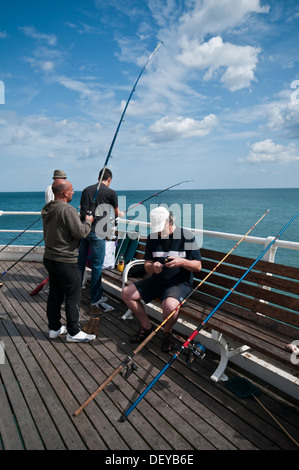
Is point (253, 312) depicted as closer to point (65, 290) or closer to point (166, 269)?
point (166, 269)

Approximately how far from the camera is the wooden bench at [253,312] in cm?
289

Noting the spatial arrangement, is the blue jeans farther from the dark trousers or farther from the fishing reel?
the fishing reel

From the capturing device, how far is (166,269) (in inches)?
144

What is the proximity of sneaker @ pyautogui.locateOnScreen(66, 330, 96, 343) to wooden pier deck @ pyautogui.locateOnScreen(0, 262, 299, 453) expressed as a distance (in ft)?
0.19

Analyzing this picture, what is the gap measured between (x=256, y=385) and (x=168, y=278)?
4.69 feet

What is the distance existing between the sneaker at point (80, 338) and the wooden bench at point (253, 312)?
1230 millimetres

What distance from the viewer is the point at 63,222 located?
130 inches

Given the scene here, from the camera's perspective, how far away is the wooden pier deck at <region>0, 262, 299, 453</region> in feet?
7.59

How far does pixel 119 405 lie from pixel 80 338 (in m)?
1.18

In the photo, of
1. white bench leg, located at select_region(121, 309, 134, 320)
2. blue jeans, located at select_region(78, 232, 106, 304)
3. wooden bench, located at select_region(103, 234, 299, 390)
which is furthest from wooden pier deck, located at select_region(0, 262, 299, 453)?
blue jeans, located at select_region(78, 232, 106, 304)

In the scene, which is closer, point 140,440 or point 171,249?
point 140,440

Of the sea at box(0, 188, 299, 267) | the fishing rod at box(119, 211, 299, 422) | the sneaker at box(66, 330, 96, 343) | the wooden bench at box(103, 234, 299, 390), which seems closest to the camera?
the fishing rod at box(119, 211, 299, 422)
